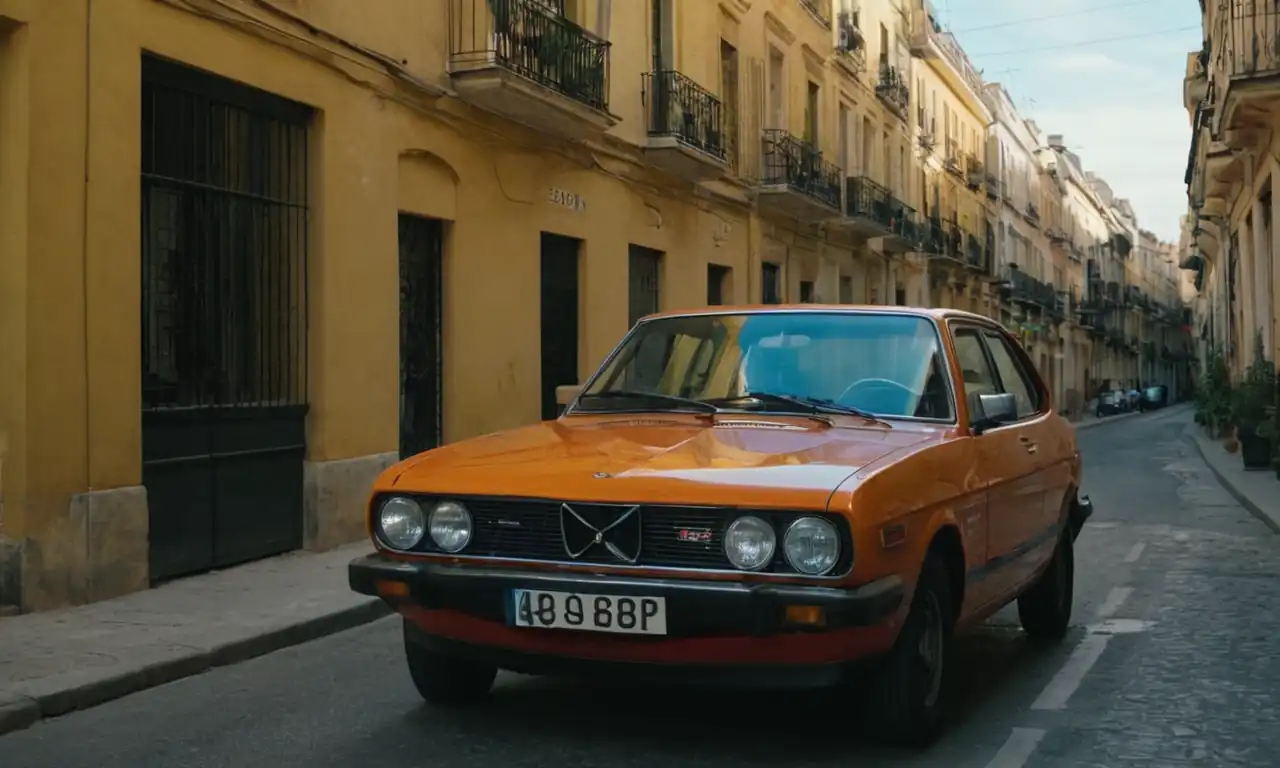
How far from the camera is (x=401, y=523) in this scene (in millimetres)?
4797

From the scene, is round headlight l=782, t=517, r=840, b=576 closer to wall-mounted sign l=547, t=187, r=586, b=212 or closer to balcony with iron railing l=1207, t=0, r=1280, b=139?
wall-mounted sign l=547, t=187, r=586, b=212

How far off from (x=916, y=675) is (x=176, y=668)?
12.2 ft

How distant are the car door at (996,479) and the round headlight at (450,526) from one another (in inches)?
79.7

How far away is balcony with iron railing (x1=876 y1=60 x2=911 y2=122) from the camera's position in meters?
32.4

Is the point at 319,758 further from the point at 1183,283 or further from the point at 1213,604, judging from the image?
the point at 1183,283

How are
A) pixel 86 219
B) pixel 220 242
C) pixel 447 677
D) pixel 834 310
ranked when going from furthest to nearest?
pixel 220 242
pixel 86 219
pixel 834 310
pixel 447 677

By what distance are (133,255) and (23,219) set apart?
91 centimetres

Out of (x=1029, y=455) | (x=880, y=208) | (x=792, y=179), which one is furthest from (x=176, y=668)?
(x=880, y=208)

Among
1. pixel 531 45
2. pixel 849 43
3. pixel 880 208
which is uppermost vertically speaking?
pixel 849 43

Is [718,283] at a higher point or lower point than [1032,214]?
lower

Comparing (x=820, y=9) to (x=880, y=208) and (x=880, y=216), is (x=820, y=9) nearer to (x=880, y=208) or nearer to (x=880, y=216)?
(x=880, y=208)

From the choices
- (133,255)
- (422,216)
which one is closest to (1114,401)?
(422,216)

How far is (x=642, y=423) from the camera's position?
543 centimetres

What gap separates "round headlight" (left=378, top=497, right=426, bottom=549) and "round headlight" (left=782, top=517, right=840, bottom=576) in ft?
4.44
